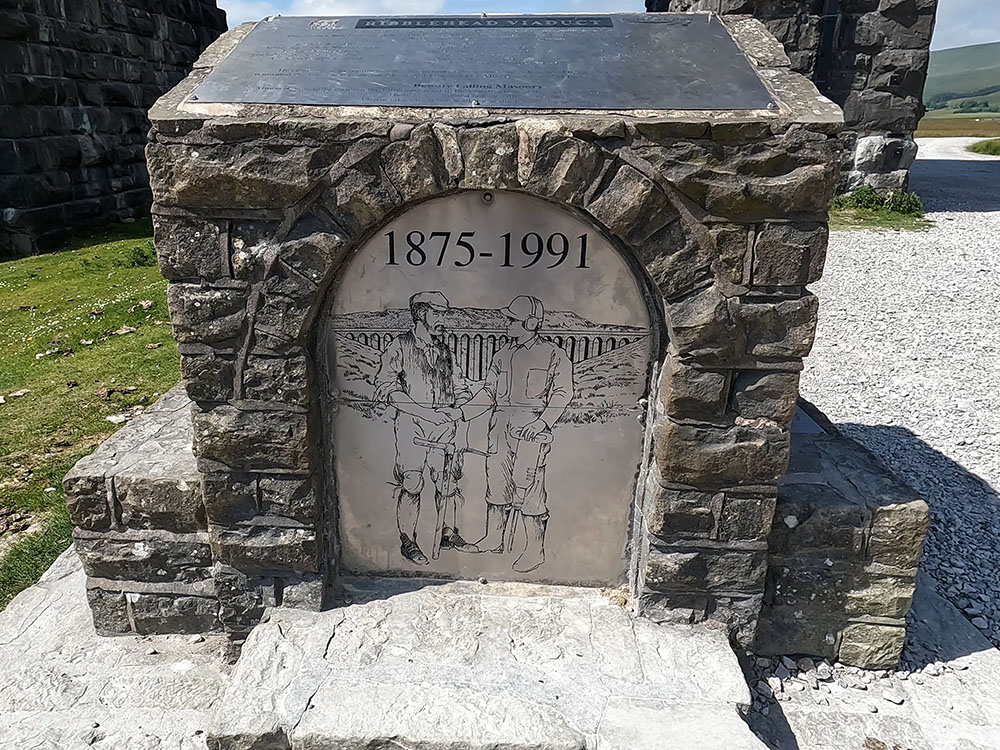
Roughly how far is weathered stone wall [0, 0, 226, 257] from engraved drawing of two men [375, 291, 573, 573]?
8.16 m

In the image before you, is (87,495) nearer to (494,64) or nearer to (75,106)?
(494,64)

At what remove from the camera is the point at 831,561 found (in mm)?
2906

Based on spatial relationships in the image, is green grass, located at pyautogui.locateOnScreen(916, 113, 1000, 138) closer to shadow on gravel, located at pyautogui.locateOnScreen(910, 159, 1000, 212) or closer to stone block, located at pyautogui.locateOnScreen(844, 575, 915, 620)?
shadow on gravel, located at pyautogui.locateOnScreen(910, 159, 1000, 212)

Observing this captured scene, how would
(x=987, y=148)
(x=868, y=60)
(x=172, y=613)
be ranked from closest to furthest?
1. (x=172, y=613)
2. (x=868, y=60)
3. (x=987, y=148)

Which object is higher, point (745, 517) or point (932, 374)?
point (745, 517)

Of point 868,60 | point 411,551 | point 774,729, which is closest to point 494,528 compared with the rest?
point 411,551

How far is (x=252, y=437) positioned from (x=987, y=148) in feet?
86.8

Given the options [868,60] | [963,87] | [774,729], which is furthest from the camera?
[963,87]

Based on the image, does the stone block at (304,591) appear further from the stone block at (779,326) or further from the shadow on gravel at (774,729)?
the stone block at (779,326)

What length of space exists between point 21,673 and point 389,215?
7.67 feet

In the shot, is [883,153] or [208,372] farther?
[883,153]

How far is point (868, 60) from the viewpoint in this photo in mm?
10859

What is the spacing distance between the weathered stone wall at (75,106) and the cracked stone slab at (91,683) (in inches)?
283

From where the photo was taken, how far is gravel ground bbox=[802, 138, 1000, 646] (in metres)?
3.91
